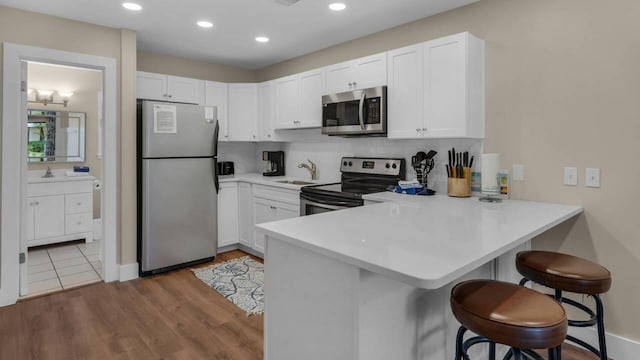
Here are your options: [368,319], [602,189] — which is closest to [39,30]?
[368,319]

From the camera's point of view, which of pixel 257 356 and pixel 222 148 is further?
pixel 222 148

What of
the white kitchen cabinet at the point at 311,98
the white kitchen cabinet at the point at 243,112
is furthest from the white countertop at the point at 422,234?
the white kitchen cabinet at the point at 243,112

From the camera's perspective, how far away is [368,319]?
131 centimetres

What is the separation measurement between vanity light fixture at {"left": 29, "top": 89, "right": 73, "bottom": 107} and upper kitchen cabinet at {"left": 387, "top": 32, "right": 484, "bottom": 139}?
4605mm

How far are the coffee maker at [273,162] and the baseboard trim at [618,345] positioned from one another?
3.52 metres

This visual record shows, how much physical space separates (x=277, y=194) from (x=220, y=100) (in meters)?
1.58

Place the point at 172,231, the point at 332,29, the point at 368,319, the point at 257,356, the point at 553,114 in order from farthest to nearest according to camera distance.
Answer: the point at 172,231 < the point at 332,29 < the point at 553,114 < the point at 257,356 < the point at 368,319

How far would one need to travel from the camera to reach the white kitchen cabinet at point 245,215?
4.34 metres

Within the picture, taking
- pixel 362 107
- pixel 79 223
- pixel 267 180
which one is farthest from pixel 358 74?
pixel 79 223

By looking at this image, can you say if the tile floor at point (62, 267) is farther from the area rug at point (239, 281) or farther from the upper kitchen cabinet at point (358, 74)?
the upper kitchen cabinet at point (358, 74)

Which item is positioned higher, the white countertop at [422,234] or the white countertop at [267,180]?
the white countertop at [267,180]

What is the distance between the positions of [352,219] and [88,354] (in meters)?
1.92

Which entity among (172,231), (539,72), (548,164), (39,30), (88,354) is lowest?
(88,354)

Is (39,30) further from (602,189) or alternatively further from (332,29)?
(602,189)
